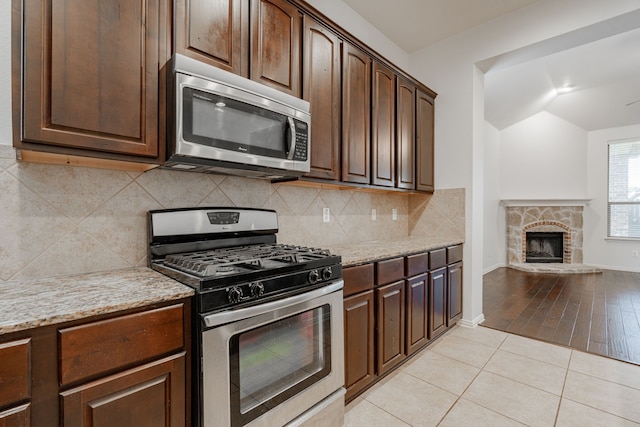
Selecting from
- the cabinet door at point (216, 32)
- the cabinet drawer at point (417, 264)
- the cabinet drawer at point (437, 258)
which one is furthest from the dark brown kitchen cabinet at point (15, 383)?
the cabinet drawer at point (437, 258)

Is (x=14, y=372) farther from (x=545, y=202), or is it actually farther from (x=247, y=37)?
(x=545, y=202)

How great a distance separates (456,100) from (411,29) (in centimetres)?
87

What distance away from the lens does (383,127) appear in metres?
2.60

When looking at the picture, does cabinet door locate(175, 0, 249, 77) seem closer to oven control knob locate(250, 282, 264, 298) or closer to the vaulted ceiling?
oven control knob locate(250, 282, 264, 298)

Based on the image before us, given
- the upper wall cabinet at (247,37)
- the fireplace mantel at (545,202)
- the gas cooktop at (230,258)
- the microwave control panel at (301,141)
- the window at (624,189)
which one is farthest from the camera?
the fireplace mantel at (545,202)

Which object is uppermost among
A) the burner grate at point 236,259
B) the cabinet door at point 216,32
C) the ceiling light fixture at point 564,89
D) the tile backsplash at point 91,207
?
the ceiling light fixture at point 564,89

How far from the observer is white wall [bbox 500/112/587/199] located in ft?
20.4

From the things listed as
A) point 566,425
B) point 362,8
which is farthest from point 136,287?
point 362,8

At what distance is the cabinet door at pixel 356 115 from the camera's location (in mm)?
2219

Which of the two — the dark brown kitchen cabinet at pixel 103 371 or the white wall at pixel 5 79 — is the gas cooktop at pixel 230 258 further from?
the white wall at pixel 5 79

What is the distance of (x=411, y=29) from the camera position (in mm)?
3127

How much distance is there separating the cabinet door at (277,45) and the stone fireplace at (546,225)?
627 centimetres

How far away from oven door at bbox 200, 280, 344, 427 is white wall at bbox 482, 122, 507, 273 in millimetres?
4976

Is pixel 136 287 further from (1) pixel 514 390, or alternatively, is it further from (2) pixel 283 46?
(1) pixel 514 390
